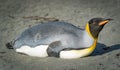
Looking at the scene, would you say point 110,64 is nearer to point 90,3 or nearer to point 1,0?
point 90,3

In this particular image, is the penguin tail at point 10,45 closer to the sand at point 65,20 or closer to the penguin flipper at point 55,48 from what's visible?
the sand at point 65,20

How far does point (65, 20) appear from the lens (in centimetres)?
539

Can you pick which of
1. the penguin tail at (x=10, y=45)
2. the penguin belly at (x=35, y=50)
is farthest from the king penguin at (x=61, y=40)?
the penguin tail at (x=10, y=45)

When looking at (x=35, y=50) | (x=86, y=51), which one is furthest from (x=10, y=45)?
(x=86, y=51)

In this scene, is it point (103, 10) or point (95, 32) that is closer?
point (95, 32)

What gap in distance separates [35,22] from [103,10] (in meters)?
0.99

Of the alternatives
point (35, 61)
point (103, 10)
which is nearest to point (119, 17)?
point (103, 10)

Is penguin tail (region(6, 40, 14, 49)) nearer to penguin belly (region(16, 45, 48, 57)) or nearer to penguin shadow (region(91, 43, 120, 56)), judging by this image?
penguin belly (region(16, 45, 48, 57))

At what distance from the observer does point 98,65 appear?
4094mm

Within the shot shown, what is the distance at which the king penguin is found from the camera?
418 centimetres

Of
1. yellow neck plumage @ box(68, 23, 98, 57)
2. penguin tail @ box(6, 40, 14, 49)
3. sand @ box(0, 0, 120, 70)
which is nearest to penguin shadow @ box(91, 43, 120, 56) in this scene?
sand @ box(0, 0, 120, 70)

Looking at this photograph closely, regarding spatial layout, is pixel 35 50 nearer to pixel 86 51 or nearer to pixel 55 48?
pixel 55 48

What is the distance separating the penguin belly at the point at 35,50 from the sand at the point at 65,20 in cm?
5

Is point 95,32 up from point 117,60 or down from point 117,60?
up
